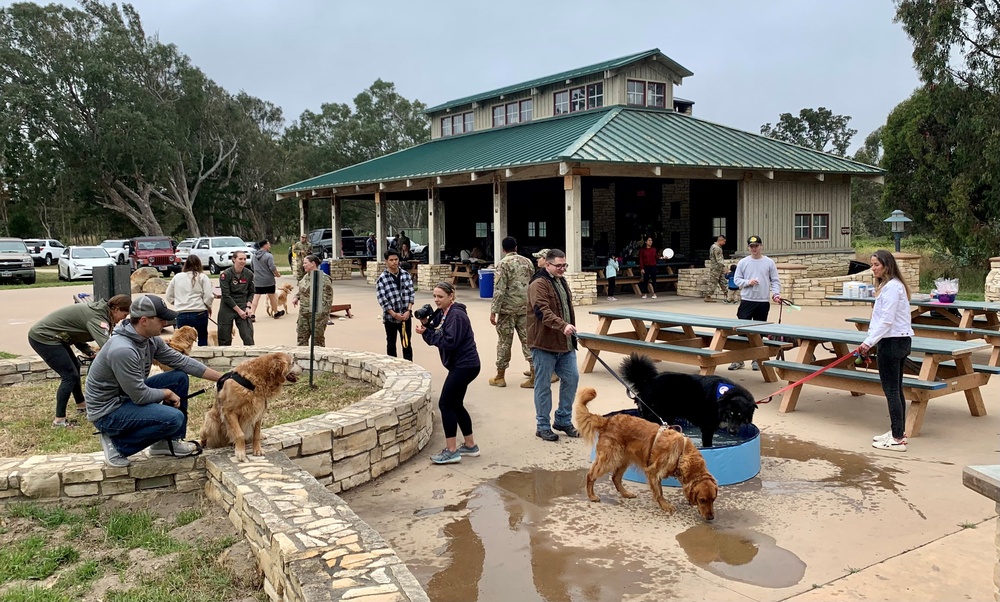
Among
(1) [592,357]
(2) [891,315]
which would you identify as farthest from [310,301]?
(2) [891,315]

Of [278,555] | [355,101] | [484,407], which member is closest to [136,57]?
[355,101]

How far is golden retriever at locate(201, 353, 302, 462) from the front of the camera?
4770mm

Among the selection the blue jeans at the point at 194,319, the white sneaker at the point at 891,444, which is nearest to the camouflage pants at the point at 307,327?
the blue jeans at the point at 194,319

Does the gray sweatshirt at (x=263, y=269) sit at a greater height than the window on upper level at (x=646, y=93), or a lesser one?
lesser

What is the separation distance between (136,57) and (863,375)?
166ft

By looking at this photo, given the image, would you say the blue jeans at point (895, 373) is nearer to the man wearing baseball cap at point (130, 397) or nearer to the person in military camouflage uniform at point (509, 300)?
the person in military camouflage uniform at point (509, 300)

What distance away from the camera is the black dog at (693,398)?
215 inches

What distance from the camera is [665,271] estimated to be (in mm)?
22078

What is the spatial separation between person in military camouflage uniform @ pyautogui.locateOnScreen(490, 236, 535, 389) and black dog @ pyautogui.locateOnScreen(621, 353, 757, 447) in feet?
8.34

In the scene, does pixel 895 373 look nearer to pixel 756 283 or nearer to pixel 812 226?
pixel 756 283

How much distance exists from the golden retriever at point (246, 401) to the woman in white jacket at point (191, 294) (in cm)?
445

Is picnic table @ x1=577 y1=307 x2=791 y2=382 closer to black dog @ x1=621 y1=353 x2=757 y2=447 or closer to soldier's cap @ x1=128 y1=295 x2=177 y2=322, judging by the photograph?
black dog @ x1=621 y1=353 x2=757 y2=447

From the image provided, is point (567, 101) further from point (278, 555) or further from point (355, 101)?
point (355, 101)

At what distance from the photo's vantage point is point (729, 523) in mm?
4656
